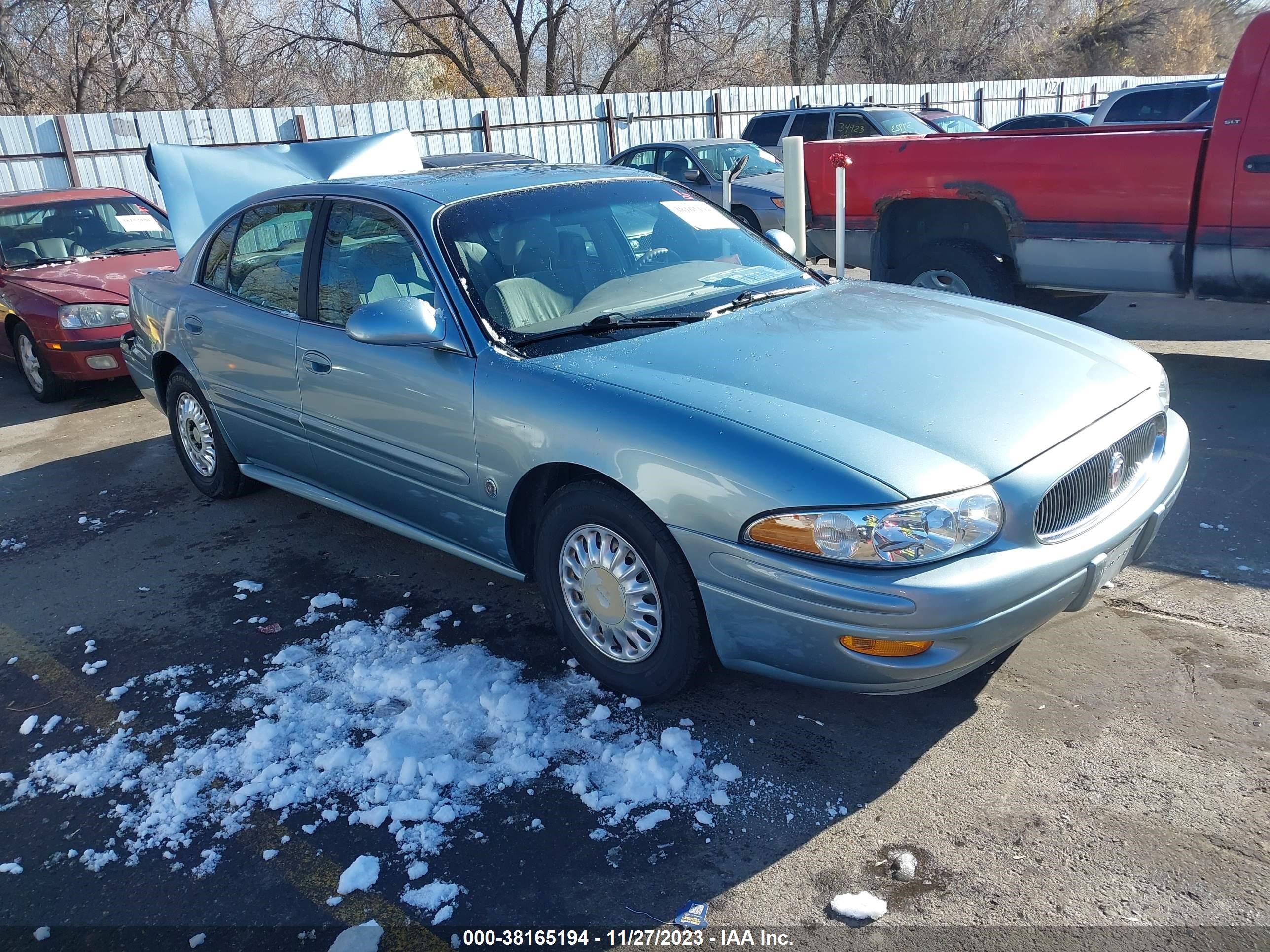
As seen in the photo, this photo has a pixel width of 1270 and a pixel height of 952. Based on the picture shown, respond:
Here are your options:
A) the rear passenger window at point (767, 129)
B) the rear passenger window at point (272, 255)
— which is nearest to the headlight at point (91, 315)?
the rear passenger window at point (272, 255)

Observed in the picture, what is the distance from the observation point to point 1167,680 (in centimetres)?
331

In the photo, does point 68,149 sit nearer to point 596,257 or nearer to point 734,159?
point 734,159

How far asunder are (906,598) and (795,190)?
565 cm

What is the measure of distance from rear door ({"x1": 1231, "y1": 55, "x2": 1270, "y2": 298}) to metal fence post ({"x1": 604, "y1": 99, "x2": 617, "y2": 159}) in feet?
47.0

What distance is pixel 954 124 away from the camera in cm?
1520

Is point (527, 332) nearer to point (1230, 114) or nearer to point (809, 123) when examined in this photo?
point (1230, 114)

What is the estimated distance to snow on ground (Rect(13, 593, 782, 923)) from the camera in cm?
289

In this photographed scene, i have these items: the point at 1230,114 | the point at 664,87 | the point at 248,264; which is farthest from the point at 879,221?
the point at 664,87

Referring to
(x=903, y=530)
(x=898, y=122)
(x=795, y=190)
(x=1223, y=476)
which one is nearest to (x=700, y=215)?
(x=903, y=530)

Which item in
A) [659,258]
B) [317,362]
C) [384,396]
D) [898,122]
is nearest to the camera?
[384,396]

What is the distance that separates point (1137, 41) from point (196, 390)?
42080mm

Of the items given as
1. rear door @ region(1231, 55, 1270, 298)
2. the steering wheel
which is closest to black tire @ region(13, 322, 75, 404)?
the steering wheel

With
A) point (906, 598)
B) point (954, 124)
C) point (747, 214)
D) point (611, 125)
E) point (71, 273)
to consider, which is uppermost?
point (611, 125)

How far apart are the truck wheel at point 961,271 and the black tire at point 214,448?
4675mm
